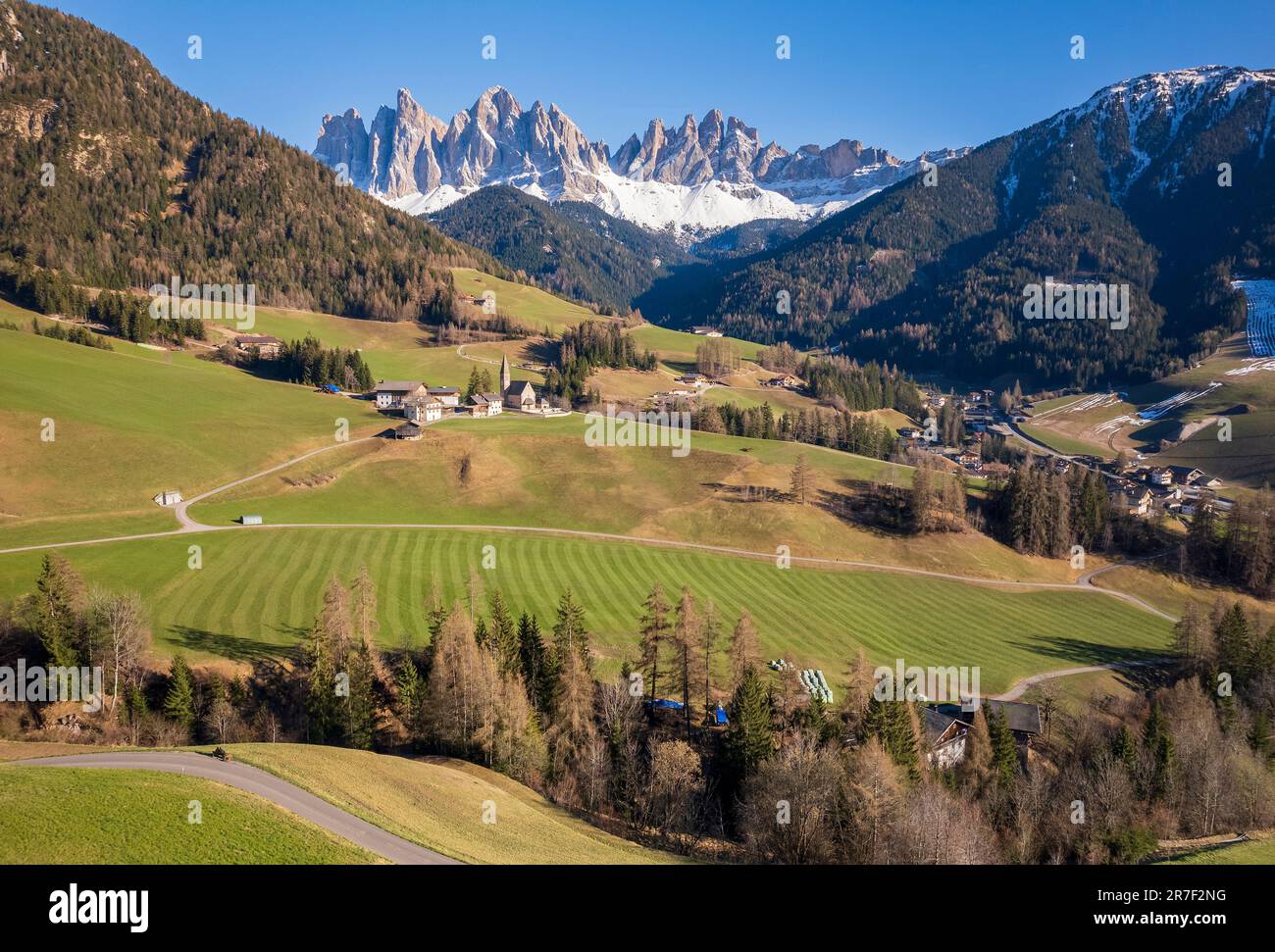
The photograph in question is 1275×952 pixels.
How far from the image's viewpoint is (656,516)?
281ft

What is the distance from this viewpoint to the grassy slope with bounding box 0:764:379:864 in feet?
58.8

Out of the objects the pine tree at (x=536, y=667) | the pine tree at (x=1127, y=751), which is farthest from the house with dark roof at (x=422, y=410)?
the pine tree at (x=1127, y=751)

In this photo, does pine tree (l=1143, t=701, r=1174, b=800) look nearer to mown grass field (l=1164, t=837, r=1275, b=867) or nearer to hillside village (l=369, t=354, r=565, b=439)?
mown grass field (l=1164, t=837, r=1275, b=867)

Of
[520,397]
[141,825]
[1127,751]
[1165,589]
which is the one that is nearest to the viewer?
[141,825]

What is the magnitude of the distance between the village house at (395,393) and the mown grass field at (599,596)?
4903 centimetres

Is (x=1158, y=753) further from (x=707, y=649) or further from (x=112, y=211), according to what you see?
(x=112, y=211)

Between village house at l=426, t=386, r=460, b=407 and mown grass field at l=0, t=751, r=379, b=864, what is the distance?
343 ft

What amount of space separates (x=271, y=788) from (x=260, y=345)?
134648mm

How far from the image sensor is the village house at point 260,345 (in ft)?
448

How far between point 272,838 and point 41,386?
95.5 meters

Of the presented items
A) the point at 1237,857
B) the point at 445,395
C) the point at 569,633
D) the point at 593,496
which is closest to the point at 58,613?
the point at 569,633

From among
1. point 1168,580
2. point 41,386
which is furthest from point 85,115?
point 1168,580

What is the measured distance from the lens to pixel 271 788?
25.0 m
